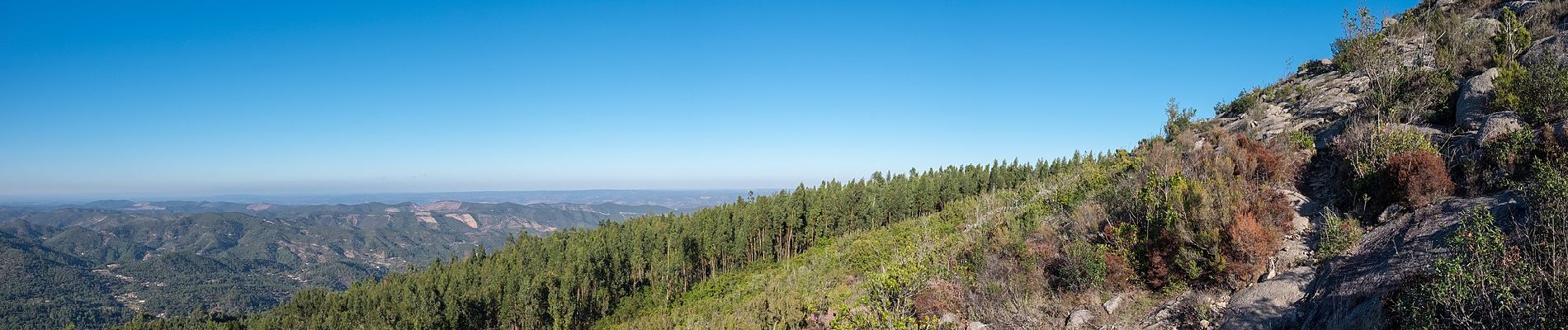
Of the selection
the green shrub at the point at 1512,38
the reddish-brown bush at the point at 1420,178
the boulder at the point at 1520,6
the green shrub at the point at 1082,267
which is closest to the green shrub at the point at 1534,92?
the reddish-brown bush at the point at 1420,178

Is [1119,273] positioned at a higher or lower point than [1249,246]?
lower

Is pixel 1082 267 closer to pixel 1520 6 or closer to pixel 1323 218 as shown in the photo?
pixel 1323 218

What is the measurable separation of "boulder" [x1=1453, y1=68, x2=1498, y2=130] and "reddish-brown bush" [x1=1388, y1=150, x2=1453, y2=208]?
10.8 ft

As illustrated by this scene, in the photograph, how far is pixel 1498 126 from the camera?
955 cm

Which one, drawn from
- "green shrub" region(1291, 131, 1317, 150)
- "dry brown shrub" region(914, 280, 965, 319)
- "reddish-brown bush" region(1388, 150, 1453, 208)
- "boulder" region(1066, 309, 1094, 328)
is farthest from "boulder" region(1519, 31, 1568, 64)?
"dry brown shrub" region(914, 280, 965, 319)

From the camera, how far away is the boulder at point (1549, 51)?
38.0 ft

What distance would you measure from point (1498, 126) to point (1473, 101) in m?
2.62

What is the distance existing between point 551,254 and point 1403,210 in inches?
2326

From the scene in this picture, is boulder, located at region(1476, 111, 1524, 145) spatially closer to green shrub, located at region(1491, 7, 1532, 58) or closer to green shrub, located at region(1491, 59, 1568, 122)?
green shrub, located at region(1491, 59, 1568, 122)

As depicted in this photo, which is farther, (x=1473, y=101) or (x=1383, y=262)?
(x=1473, y=101)

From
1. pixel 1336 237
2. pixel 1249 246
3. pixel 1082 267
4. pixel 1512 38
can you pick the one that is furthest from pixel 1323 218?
pixel 1512 38

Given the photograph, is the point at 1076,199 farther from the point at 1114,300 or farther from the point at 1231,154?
the point at 1114,300

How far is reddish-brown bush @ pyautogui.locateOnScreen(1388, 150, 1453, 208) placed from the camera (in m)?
8.52

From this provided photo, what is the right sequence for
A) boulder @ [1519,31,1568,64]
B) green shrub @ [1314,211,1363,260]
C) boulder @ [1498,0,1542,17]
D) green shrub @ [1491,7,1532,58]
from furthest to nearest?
boulder @ [1498,0,1542,17]
green shrub @ [1491,7,1532,58]
boulder @ [1519,31,1568,64]
green shrub @ [1314,211,1363,260]
